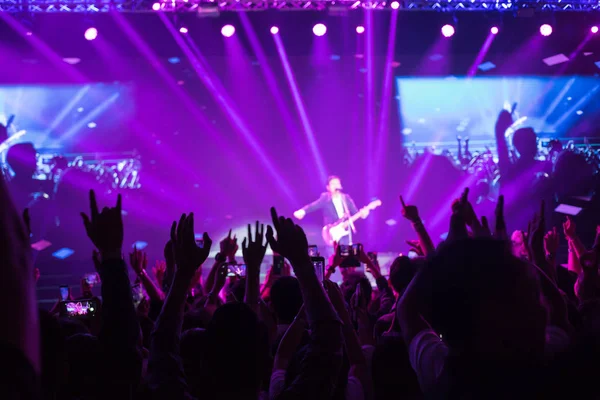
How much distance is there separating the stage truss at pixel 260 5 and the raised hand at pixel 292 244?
307 inches

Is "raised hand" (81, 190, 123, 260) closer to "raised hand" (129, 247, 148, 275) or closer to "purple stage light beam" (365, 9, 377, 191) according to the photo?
"raised hand" (129, 247, 148, 275)

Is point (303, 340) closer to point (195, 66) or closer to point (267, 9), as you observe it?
point (267, 9)

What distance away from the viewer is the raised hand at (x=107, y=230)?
1573 mm

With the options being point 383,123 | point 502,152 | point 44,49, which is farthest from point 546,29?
point 44,49

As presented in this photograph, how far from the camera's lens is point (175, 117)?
10.5 meters

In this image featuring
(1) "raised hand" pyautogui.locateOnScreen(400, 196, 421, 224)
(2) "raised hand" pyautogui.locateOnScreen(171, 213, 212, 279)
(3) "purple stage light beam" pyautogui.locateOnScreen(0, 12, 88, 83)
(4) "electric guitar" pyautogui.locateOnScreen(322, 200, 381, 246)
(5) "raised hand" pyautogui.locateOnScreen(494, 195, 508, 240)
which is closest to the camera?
(2) "raised hand" pyautogui.locateOnScreen(171, 213, 212, 279)

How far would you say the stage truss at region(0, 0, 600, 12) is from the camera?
873 centimetres

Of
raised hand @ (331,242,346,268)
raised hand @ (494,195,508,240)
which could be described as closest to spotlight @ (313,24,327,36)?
raised hand @ (331,242,346,268)

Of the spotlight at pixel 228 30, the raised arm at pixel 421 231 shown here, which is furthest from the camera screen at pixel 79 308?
the spotlight at pixel 228 30

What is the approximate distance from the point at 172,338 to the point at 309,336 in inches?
15.1

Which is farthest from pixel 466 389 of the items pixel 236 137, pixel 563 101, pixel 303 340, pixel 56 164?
pixel 563 101

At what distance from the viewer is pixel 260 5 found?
8930 millimetres

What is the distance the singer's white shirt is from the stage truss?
343 cm

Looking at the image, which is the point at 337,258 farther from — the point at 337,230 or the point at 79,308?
the point at 337,230
